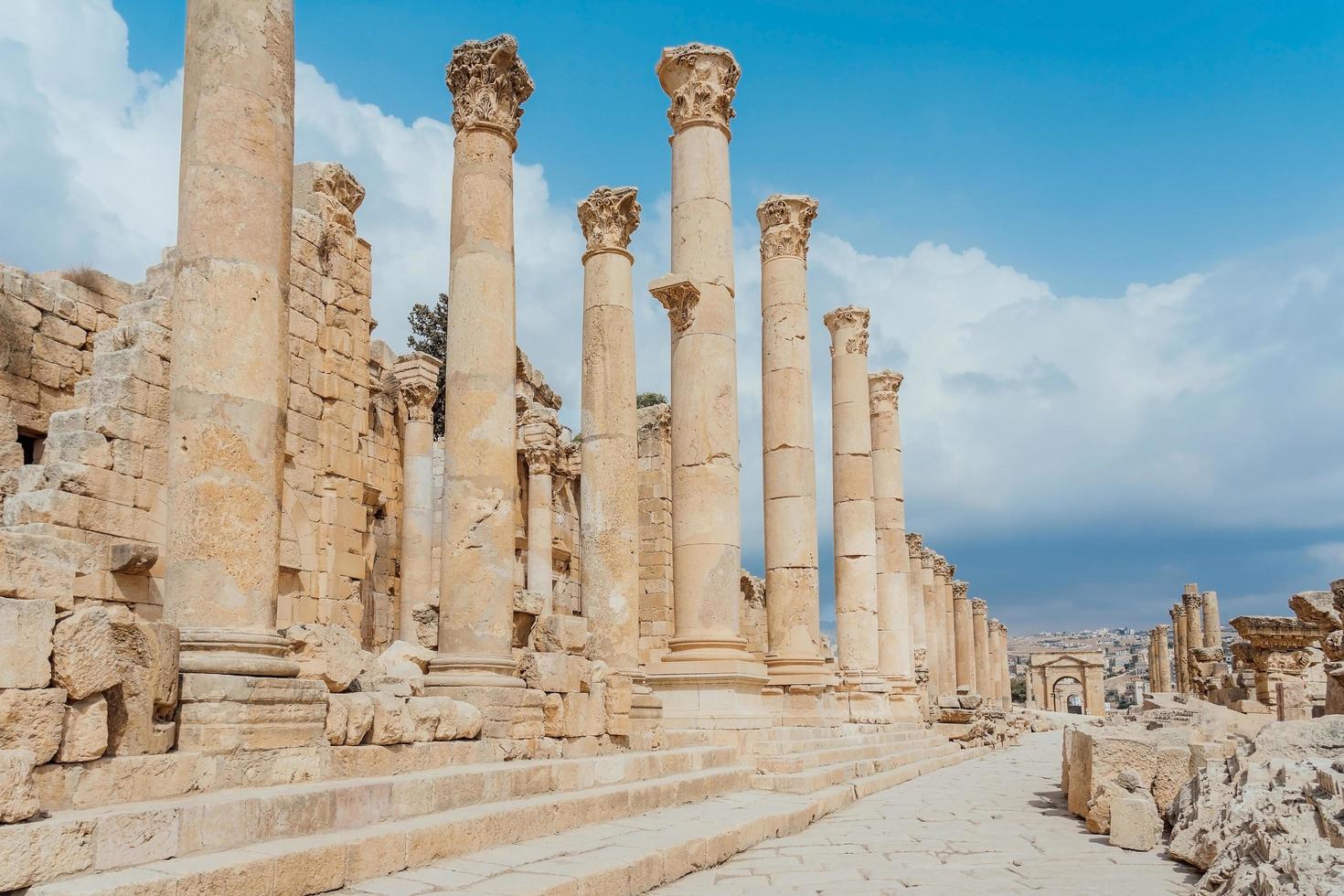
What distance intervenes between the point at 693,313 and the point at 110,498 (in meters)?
7.35

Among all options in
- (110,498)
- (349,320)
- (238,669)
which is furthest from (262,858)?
(349,320)

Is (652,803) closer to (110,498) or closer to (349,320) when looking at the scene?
(110,498)

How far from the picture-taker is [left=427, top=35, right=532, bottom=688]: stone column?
1010cm

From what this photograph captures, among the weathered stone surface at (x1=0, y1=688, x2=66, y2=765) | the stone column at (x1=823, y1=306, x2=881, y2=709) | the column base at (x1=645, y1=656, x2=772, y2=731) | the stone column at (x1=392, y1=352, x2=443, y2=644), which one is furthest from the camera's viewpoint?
the stone column at (x1=823, y1=306, x2=881, y2=709)

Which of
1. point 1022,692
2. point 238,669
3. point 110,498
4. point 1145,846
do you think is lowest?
point 1022,692

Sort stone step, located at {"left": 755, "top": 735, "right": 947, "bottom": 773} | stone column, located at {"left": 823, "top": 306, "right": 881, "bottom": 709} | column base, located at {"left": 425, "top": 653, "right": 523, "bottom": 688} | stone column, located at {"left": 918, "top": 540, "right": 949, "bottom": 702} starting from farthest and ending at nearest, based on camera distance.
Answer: stone column, located at {"left": 918, "top": 540, "right": 949, "bottom": 702}, stone column, located at {"left": 823, "top": 306, "right": 881, "bottom": 709}, stone step, located at {"left": 755, "top": 735, "right": 947, "bottom": 773}, column base, located at {"left": 425, "top": 653, "right": 523, "bottom": 688}

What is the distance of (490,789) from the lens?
7719 millimetres

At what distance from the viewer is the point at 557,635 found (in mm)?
10977

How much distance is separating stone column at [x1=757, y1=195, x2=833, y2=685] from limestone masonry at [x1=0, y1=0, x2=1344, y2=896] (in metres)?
0.06

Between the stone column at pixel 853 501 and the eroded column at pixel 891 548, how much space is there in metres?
1.72

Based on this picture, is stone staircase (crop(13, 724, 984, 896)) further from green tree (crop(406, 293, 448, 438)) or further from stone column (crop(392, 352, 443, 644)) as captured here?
green tree (crop(406, 293, 448, 438))

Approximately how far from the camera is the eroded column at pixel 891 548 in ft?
78.9

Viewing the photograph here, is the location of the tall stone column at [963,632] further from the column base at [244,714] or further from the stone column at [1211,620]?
the column base at [244,714]

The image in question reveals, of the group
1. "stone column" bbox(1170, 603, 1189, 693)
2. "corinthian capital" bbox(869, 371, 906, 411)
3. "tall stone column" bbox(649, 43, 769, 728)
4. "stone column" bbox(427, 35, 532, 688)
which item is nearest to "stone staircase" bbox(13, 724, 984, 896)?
"stone column" bbox(427, 35, 532, 688)
